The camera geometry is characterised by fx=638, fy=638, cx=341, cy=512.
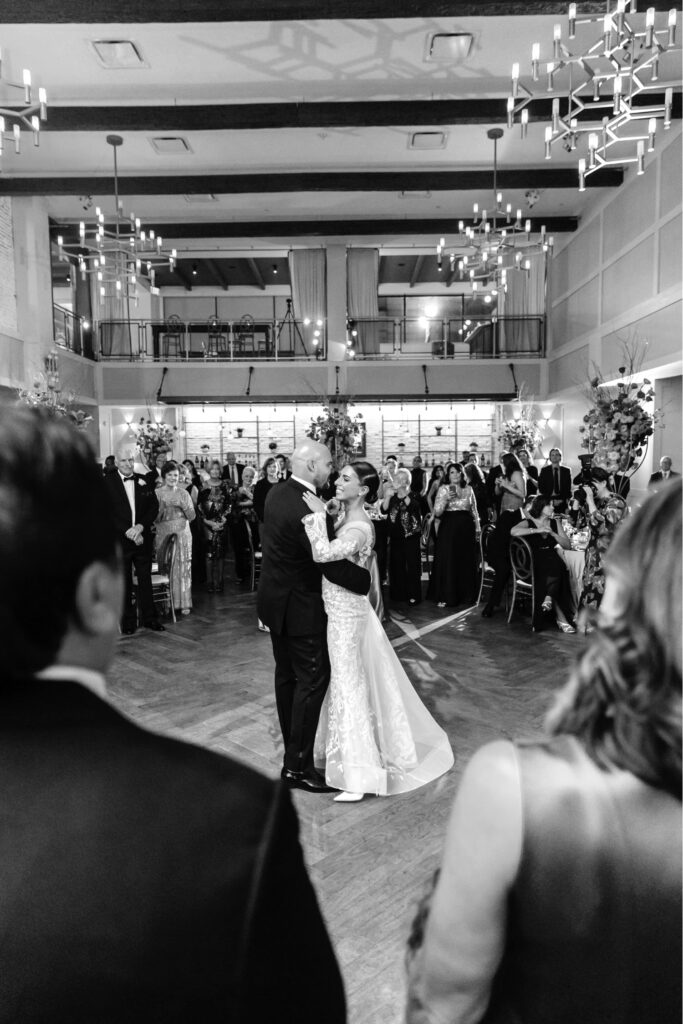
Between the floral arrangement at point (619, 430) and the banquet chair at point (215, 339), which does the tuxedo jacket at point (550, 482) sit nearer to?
the floral arrangement at point (619, 430)

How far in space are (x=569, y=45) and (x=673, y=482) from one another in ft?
26.2

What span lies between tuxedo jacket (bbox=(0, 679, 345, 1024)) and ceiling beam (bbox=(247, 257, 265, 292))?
1717 cm

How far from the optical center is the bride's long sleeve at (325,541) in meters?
2.96

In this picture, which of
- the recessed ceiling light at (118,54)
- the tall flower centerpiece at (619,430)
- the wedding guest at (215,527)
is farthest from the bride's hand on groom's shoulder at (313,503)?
the recessed ceiling light at (118,54)

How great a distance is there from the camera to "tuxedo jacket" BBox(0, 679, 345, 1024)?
56 centimetres

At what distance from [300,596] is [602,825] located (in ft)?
8.22

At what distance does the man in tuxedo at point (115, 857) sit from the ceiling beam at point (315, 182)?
10551 mm

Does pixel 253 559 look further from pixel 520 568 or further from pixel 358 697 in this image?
pixel 358 697

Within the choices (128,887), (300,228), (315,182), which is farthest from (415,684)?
(300,228)

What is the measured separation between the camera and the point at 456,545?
725cm

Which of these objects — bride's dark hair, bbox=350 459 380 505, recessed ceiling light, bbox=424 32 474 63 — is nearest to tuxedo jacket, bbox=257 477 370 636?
bride's dark hair, bbox=350 459 380 505

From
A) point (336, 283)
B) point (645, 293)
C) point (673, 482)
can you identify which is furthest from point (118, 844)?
point (336, 283)

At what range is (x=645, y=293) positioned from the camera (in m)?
8.95

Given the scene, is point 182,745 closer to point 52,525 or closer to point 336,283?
point 52,525
